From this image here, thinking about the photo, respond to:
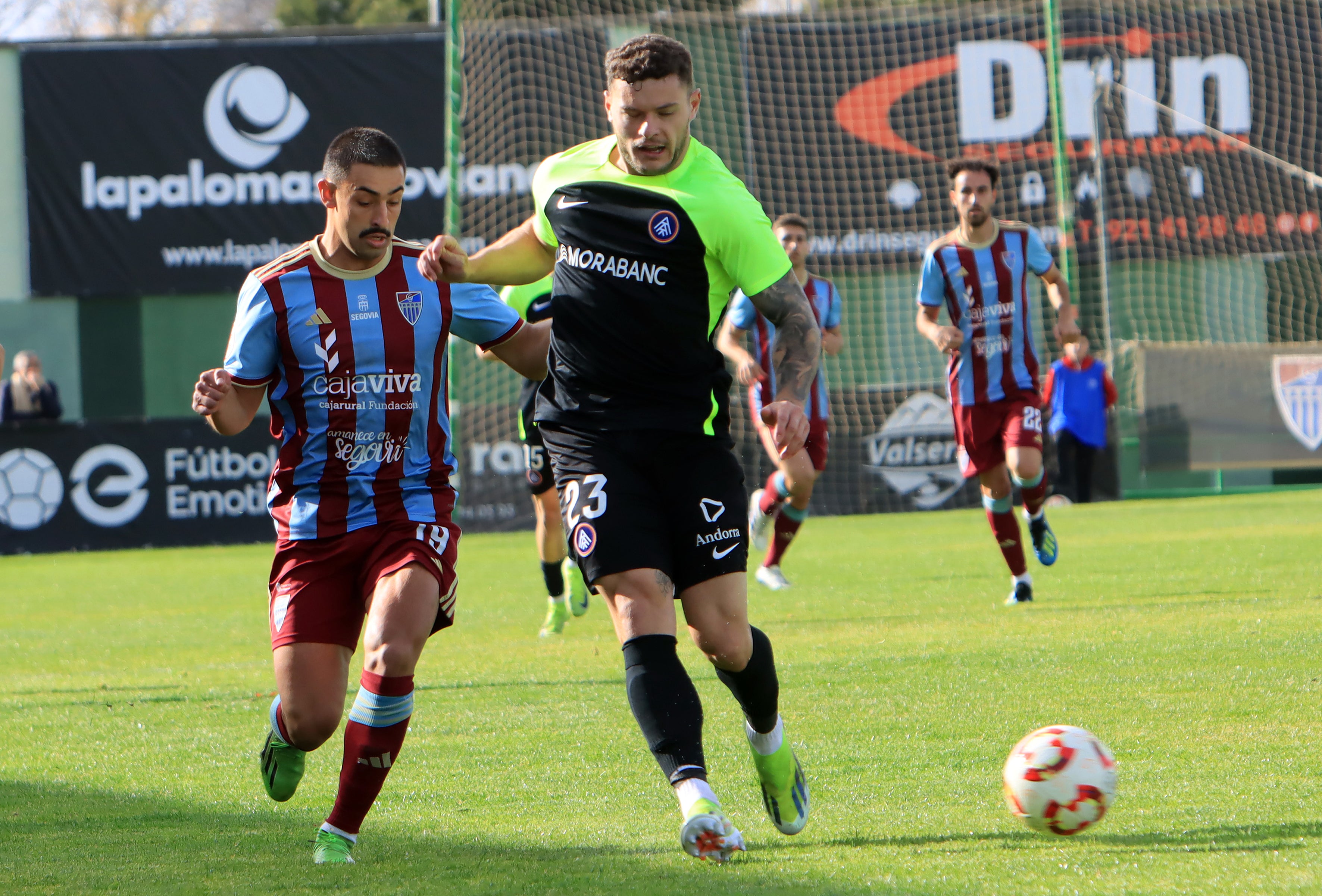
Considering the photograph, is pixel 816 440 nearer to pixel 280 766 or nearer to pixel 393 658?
pixel 280 766

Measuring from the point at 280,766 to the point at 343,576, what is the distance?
1.99 feet

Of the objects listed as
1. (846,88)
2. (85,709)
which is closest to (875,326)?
(846,88)

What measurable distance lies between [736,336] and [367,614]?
18.3 ft

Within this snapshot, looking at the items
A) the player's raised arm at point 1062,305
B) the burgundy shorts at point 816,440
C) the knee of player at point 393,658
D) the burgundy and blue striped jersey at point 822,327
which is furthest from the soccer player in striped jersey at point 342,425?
the burgundy shorts at point 816,440

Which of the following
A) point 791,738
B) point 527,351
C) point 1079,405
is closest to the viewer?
point 527,351

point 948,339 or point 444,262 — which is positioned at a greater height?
point 948,339

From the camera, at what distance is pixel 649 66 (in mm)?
3898

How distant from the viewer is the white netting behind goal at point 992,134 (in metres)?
19.2

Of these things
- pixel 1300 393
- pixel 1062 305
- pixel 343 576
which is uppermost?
pixel 1062 305

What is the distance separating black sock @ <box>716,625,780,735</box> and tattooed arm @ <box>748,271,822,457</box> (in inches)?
23.1

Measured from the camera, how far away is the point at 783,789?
3.97m

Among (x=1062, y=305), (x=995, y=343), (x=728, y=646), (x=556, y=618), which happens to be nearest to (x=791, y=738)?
(x=728, y=646)

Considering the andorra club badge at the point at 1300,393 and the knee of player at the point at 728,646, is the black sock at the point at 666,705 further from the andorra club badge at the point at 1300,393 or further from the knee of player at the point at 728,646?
the andorra club badge at the point at 1300,393

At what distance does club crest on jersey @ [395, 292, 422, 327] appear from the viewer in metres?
4.34
